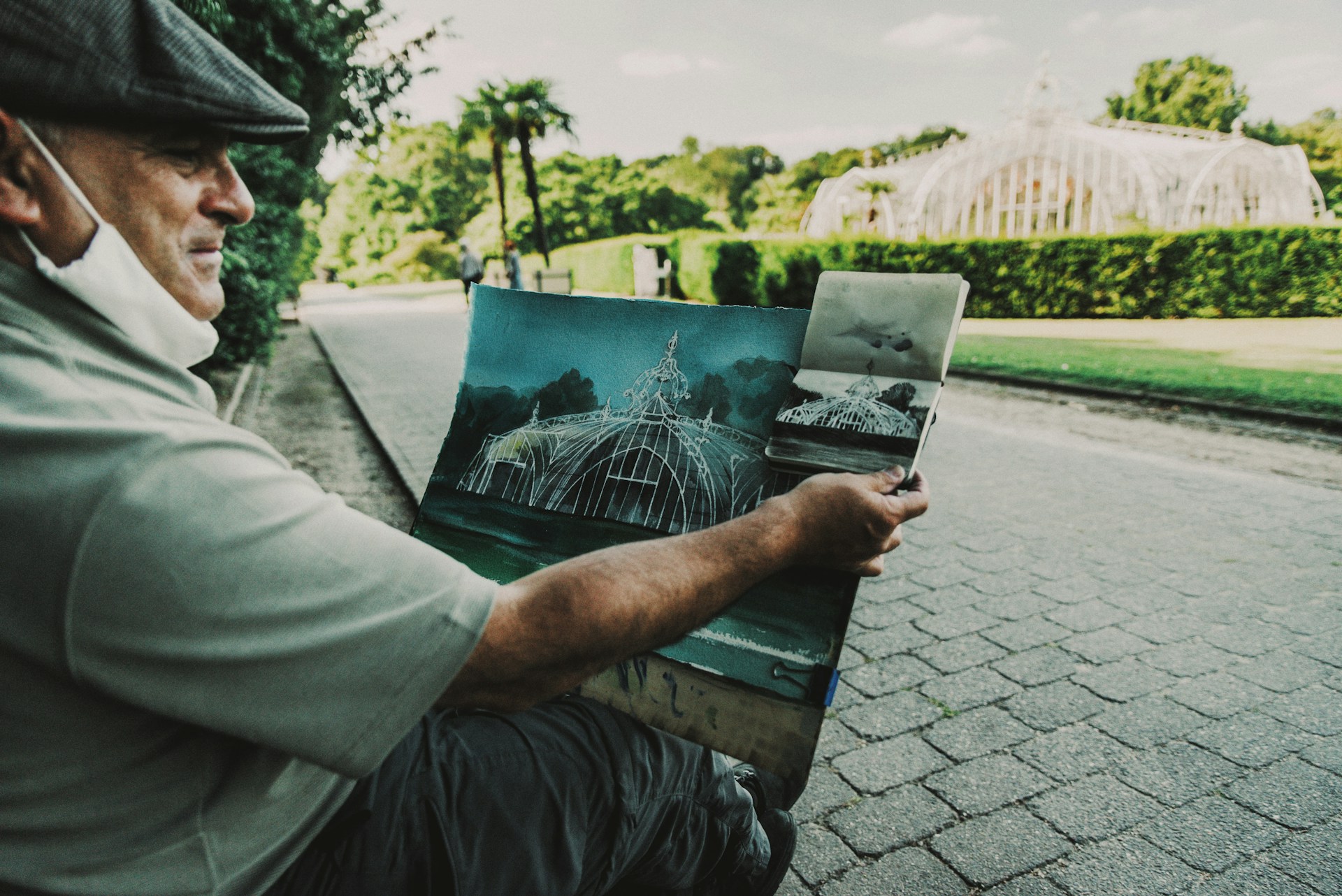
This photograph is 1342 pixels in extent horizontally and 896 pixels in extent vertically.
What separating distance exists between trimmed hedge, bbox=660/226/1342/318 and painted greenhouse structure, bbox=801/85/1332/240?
5.17m

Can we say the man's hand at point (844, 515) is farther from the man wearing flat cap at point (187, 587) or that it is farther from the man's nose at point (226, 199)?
the man's nose at point (226, 199)

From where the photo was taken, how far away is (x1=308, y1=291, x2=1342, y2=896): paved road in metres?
2.20

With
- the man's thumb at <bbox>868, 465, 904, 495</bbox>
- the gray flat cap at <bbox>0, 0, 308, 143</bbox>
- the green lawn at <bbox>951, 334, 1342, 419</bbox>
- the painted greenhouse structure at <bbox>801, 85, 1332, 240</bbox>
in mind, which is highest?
the painted greenhouse structure at <bbox>801, 85, 1332, 240</bbox>

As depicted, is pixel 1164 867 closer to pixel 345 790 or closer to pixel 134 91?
pixel 345 790

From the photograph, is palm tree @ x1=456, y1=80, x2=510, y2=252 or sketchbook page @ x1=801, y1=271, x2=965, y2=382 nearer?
sketchbook page @ x1=801, y1=271, x2=965, y2=382

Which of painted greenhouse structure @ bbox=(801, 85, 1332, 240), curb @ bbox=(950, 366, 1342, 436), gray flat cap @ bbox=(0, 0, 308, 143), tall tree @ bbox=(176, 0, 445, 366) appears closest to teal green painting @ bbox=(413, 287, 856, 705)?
gray flat cap @ bbox=(0, 0, 308, 143)

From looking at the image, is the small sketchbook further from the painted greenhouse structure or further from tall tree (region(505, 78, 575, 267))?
tall tree (region(505, 78, 575, 267))

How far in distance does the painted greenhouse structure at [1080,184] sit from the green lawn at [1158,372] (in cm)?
1250

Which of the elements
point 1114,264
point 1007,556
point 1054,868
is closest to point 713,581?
point 1054,868

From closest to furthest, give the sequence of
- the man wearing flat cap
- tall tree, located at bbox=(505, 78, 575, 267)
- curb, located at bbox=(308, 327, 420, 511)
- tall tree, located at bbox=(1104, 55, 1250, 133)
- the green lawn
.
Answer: the man wearing flat cap < curb, located at bbox=(308, 327, 420, 511) < the green lawn < tall tree, located at bbox=(505, 78, 575, 267) < tall tree, located at bbox=(1104, 55, 1250, 133)

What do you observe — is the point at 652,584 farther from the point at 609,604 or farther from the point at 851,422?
the point at 851,422

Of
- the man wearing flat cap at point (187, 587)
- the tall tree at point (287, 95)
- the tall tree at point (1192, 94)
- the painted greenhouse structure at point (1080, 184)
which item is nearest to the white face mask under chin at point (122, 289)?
the man wearing flat cap at point (187, 587)

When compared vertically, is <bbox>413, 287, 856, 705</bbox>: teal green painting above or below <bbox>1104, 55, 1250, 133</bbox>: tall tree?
below

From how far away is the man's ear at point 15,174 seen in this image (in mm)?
860
